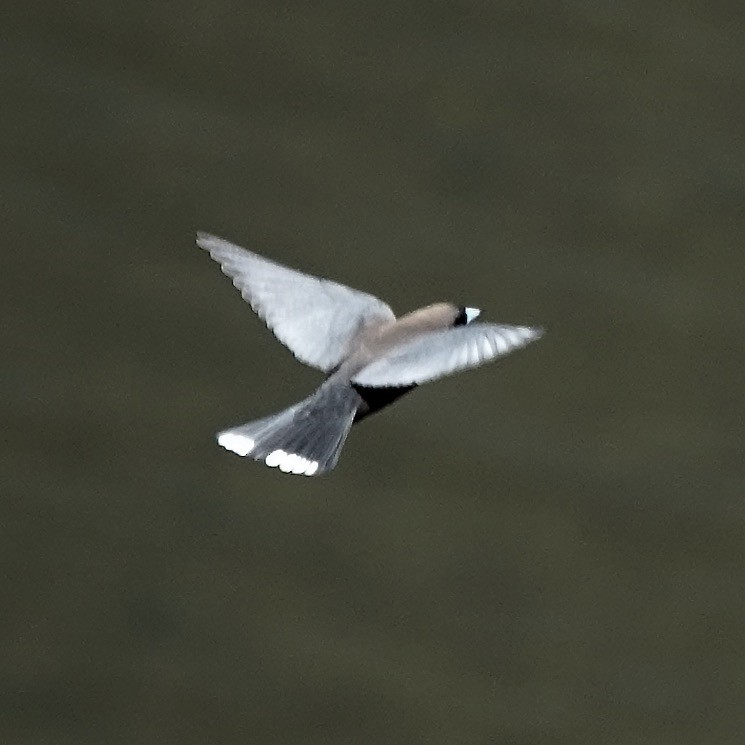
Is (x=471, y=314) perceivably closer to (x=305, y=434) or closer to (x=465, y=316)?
(x=465, y=316)

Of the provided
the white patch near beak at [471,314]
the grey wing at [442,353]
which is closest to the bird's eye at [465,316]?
the white patch near beak at [471,314]

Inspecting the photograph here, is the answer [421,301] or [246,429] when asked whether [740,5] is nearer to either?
[421,301]

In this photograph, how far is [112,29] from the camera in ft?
9.86

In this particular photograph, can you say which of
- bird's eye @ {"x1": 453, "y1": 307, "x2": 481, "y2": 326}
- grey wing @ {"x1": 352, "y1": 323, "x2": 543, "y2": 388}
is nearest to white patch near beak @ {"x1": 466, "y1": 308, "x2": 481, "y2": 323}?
bird's eye @ {"x1": 453, "y1": 307, "x2": 481, "y2": 326}

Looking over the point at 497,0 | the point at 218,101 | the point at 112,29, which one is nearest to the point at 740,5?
the point at 497,0

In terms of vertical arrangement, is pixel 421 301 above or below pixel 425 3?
below

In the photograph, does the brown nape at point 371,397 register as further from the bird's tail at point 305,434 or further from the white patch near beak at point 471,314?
the white patch near beak at point 471,314

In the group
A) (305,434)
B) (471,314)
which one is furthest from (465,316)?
(305,434)

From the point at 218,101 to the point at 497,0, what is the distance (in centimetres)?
67

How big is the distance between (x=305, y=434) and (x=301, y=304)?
8.6 inches

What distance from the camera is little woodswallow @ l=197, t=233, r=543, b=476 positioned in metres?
1.40

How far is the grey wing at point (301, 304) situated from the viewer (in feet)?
5.24

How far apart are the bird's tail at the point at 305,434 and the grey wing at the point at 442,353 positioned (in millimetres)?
38

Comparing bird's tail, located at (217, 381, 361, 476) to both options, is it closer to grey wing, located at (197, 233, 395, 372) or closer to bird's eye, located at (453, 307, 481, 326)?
grey wing, located at (197, 233, 395, 372)
